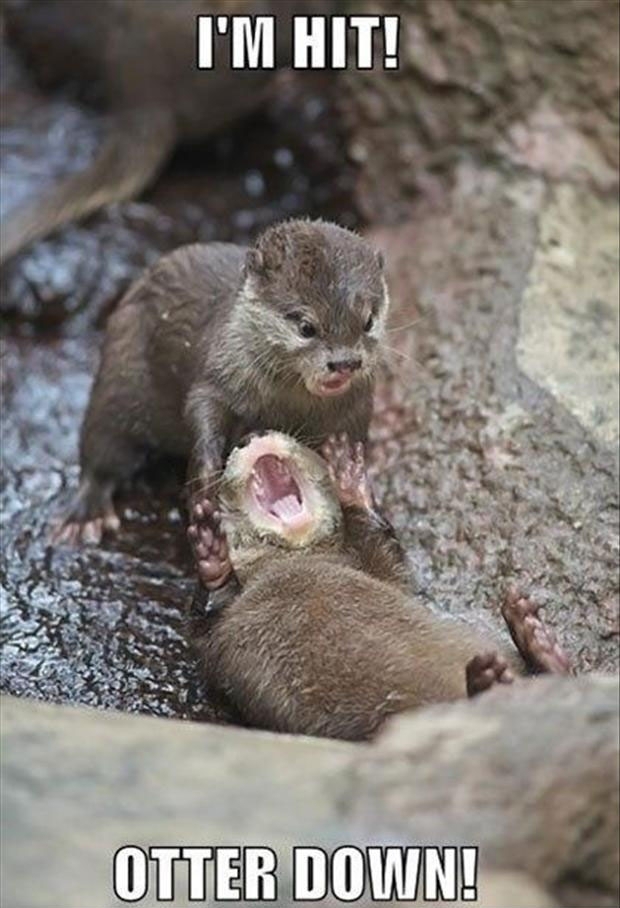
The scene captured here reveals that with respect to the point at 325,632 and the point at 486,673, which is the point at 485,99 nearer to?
the point at 325,632

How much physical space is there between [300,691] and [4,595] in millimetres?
1032

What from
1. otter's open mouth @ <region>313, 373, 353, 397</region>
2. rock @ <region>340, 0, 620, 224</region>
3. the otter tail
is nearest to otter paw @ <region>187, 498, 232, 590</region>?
otter's open mouth @ <region>313, 373, 353, 397</region>

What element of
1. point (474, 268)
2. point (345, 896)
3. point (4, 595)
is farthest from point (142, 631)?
point (345, 896)

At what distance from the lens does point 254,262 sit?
4.44m

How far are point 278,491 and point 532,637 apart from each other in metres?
0.65

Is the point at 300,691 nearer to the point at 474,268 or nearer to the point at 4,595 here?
the point at 4,595

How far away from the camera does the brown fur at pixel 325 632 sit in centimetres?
376

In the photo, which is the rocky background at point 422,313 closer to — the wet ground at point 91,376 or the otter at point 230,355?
the wet ground at point 91,376

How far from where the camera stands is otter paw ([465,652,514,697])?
355cm

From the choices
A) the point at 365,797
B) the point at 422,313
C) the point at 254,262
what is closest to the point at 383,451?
the point at 422,313

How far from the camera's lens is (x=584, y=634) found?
4422 mm

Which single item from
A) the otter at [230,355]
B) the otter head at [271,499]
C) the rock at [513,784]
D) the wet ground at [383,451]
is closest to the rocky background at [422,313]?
the wet ground at [383,451]

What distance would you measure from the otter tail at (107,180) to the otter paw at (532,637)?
2.08m

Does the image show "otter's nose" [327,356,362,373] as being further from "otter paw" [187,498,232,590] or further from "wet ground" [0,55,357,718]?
"wet ground" [0,55,357,718]
